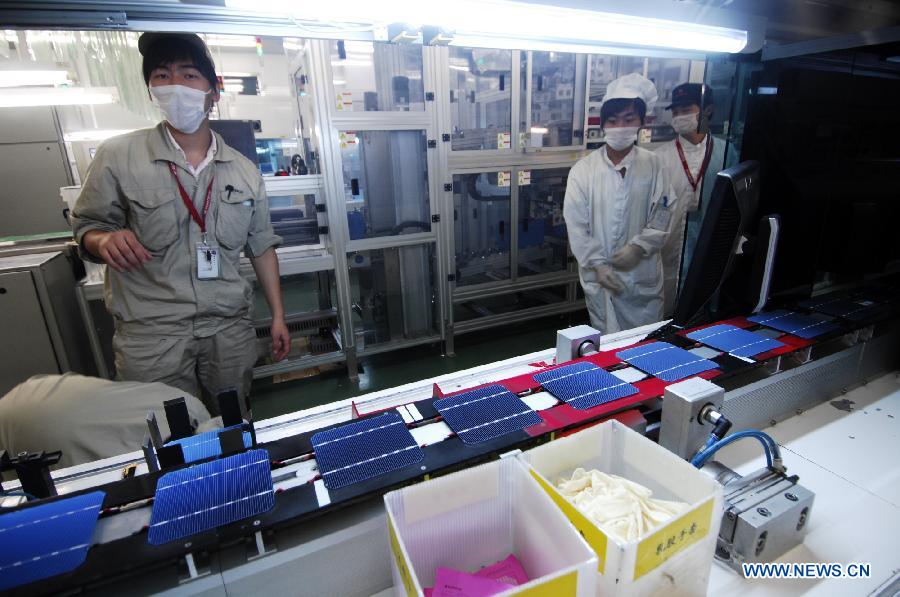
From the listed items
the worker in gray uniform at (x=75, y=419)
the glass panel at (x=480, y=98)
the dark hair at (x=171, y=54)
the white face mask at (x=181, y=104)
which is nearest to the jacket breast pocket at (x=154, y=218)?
the white face mask at (x=181, y=104)

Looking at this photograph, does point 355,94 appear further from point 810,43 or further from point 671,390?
point 671,390

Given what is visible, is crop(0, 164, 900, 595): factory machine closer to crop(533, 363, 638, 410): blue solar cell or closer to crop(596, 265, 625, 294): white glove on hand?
crop(533, 363, 638, 410): blue solar cell

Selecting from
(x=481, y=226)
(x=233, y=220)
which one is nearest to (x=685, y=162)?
(x=481, y=226)

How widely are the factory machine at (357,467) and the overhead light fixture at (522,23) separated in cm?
40

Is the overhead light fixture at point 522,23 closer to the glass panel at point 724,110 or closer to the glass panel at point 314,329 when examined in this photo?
the glass panel at point 724,110

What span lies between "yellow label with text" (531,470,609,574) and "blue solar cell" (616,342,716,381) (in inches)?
22.4

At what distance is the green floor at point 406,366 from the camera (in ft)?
10.6

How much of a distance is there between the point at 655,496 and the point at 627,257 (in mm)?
2113

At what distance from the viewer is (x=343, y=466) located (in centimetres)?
81

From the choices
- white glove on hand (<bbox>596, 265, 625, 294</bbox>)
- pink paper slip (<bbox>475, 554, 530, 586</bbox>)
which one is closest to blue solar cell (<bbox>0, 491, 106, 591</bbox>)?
pink paper slip (<bbox>475, 554, 530, 586</bbox>)

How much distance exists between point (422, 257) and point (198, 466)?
296cm

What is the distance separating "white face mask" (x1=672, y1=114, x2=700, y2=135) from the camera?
314 cm

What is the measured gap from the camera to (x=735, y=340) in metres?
1.29

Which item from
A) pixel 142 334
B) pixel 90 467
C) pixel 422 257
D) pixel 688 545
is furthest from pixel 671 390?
pixel 422 257
